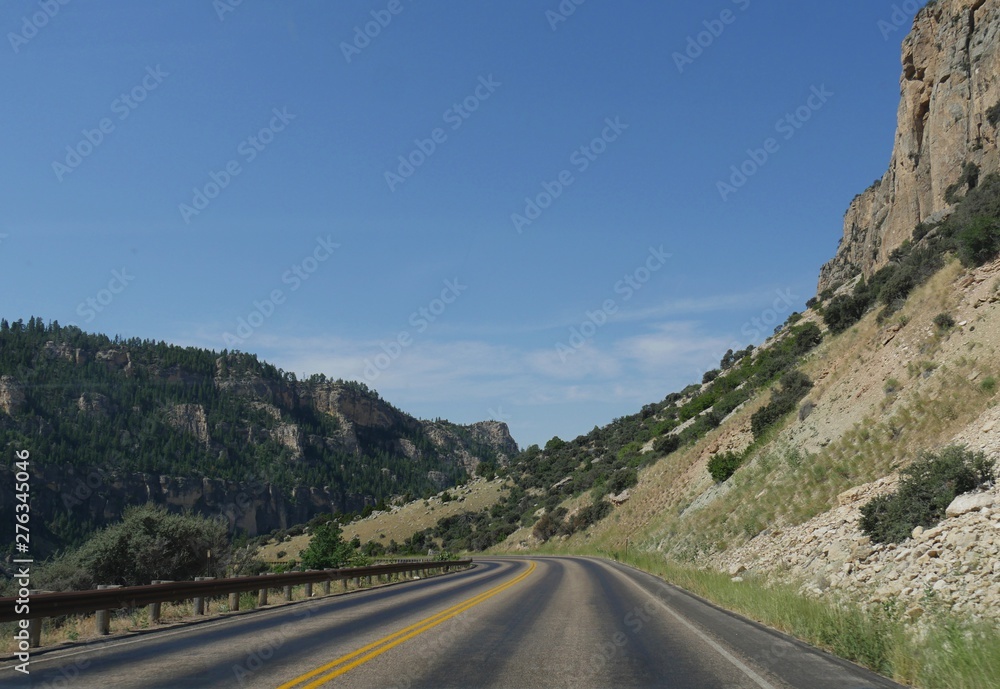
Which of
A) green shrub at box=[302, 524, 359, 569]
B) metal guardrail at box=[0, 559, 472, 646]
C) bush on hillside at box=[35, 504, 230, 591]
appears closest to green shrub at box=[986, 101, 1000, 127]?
metal guardrail at box=[0, 559, 472, 646]

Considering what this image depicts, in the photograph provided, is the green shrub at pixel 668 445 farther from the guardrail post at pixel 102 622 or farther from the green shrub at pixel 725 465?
the guardrail post at pixel 102 622

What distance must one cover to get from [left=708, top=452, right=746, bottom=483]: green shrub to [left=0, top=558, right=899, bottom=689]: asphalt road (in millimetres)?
23310

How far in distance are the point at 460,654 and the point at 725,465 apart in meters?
31.7

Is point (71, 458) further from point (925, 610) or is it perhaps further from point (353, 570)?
point (925, 610)

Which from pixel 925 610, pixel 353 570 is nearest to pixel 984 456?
pixel 925 610

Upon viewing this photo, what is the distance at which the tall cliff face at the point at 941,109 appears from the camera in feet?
148

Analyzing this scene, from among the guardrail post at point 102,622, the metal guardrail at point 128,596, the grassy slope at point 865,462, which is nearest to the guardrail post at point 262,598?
the metal guardrail at point 128,596

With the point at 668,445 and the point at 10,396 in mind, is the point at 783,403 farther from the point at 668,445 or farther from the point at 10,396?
the point at 10,396

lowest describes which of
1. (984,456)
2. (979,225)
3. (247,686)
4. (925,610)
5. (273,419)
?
(925,610)

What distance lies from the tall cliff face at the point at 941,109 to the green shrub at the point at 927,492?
33.5 m

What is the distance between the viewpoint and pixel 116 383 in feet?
523

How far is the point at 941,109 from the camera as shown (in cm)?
4997

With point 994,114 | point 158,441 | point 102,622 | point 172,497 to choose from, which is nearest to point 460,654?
point 102,622

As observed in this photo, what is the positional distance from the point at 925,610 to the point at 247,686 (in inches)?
383
